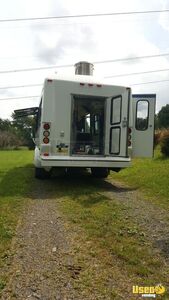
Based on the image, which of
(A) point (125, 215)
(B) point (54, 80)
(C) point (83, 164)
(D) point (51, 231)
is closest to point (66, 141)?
(C) point (83, 164)

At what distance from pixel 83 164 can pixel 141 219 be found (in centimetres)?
434

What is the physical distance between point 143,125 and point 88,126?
7.13 ft

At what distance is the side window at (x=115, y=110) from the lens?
1192 cm

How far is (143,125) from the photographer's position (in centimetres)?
1220

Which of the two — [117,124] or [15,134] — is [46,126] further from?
[15,134]

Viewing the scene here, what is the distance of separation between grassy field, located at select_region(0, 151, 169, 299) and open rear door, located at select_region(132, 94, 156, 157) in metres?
0.95

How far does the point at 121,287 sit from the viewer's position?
4418 mm

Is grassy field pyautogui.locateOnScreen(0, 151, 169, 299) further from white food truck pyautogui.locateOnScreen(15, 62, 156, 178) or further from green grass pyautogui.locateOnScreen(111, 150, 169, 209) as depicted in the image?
white food truck pyautogui.locateOnScreen(15, 62, 156, 178)

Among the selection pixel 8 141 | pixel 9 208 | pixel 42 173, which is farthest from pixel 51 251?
pixel 8 141

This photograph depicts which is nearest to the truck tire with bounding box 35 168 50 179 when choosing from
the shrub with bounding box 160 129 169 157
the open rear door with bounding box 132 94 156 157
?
the open rear door with bounding box 132 94 156 157

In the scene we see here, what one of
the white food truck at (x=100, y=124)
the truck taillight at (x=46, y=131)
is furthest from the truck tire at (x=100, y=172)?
the truck taillight at (x=46, y=131)

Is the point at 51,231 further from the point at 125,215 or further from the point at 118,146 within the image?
the point at 118,146

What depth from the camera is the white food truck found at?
450 inches

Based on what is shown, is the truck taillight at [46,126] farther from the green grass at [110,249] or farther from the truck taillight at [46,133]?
the green grass at [110,249]
